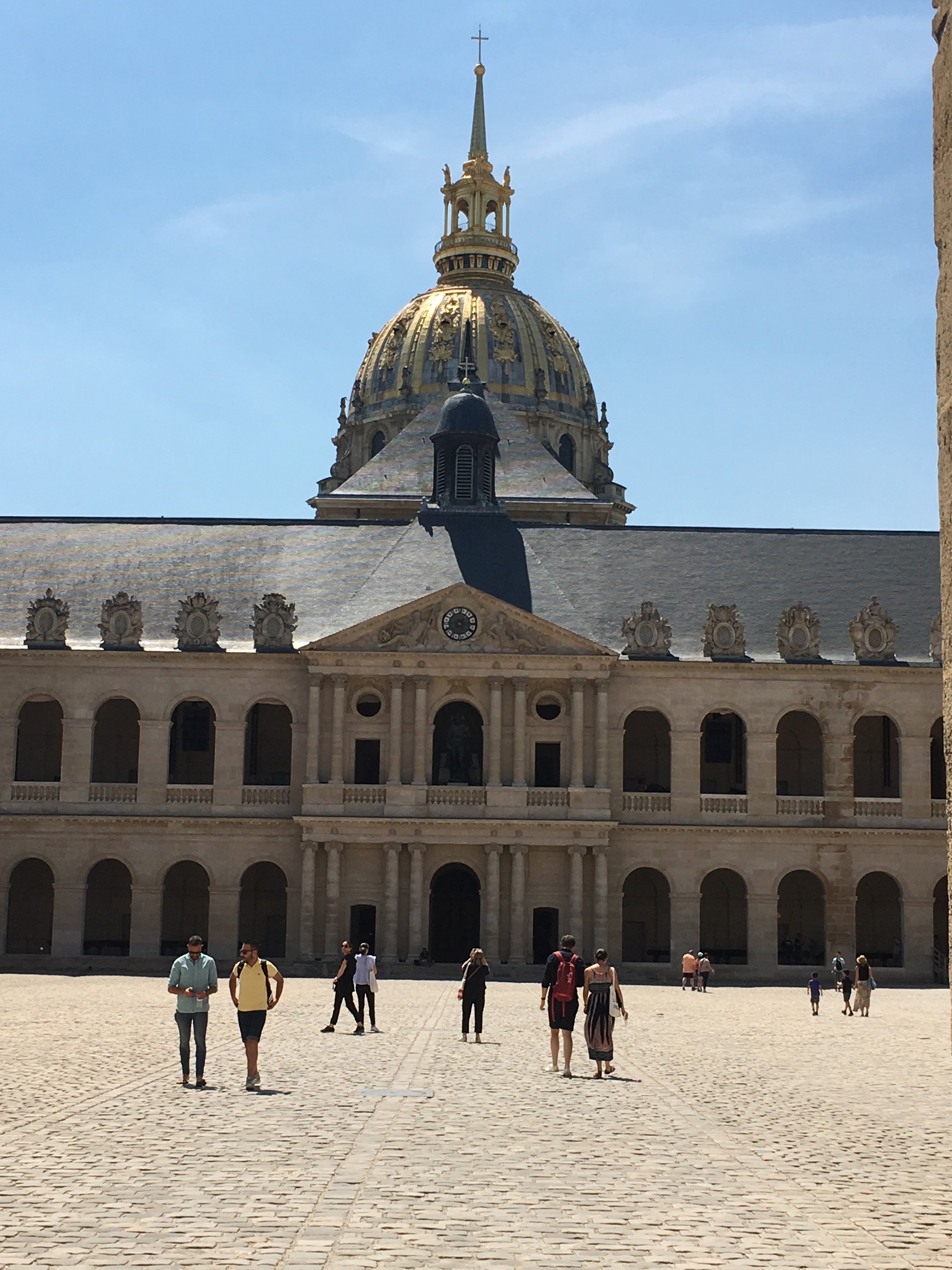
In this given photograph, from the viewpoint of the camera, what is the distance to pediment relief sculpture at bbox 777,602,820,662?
63438mm

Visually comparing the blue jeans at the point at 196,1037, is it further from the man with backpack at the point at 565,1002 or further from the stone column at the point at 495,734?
the stone column at the point at 495,734

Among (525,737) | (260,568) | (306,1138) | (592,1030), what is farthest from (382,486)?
(306,1138)

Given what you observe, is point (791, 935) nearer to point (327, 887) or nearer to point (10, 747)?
point (327, 887)

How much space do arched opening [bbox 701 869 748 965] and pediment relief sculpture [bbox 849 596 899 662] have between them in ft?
32.1

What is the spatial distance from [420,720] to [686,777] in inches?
388

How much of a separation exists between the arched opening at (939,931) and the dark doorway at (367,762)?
20.6 m

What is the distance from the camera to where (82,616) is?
66125mm

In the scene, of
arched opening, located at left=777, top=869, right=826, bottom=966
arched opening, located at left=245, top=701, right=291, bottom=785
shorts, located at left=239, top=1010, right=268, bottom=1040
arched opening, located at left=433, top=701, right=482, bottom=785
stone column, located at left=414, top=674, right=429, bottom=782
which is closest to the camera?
shorts, located at left=239, top=1010, right=268, bottom=1040

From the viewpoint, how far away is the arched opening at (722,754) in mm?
65875

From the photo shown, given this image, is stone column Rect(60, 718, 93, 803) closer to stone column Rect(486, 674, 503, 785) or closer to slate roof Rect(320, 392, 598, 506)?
stone column Rect(486, 674, 503, 785)

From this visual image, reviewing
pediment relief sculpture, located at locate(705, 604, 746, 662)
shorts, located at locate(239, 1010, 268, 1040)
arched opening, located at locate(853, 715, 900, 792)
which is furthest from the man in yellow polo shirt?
arched opening, located at locate(853, 715, 900, 792)

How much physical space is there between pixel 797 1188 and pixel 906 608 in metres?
52.1

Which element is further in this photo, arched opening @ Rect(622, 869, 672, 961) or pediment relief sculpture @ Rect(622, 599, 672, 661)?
arched opening @ Rect(622, 869, 672, 961)

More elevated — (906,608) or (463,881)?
(906,608)
